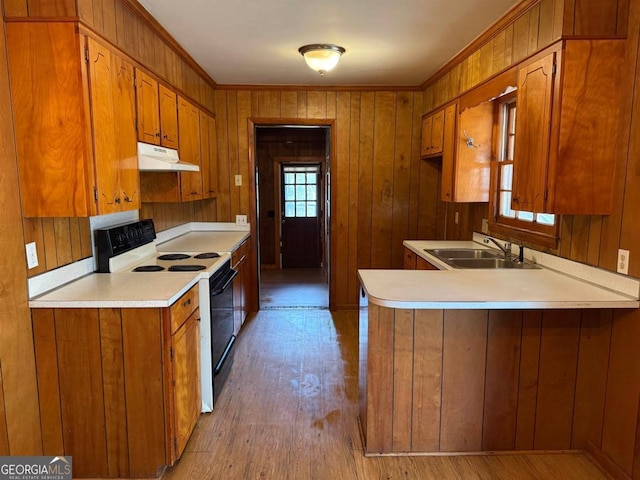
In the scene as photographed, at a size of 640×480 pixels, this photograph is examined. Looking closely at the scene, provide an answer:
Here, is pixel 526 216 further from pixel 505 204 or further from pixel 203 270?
pixel 203 270

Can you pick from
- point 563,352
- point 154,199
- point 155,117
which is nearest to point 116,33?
point 155,117

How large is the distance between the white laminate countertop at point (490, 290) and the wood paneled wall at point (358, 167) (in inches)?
90.1

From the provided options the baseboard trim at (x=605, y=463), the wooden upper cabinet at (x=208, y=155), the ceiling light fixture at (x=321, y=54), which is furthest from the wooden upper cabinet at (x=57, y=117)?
the baseboard trim at (x=605, y=463)

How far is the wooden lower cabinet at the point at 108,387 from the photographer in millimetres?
1989

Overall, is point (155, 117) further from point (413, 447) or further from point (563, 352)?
point (563, 352)

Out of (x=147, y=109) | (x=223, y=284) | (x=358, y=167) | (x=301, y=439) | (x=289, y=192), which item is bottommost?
(x=301, y=439)

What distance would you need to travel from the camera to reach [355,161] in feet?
15.7

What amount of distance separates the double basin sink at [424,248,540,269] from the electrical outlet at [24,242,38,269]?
236 cm

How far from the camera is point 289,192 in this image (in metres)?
7.56

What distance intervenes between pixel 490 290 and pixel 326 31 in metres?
2.09

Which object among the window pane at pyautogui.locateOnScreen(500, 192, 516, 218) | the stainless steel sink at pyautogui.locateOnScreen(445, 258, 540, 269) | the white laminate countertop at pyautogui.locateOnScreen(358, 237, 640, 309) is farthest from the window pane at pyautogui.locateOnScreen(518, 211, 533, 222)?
the white laminate countertop at pyautogui.locateOnScreen(358, 237, 640, 309)

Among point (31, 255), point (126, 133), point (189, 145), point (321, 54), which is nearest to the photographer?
point (31, 255)

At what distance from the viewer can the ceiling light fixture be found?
3.30 metres

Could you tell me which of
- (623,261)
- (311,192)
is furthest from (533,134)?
(311,192)
